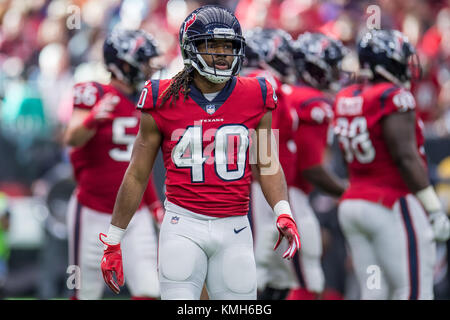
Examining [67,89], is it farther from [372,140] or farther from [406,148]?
[406,148]

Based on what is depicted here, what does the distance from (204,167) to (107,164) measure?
172 centimetres

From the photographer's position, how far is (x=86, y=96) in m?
5.61

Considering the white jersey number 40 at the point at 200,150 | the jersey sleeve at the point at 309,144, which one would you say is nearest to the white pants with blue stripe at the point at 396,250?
the jersey sleeve at the point at 309,144

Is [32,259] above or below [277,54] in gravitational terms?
below

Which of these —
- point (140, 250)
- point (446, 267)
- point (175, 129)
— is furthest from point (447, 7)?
point (175, 129)

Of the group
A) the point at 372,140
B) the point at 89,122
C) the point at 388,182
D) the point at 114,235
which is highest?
the point at 89,122

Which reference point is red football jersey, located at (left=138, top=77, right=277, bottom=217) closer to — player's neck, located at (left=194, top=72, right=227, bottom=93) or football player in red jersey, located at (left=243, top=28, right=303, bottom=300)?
player's neck, located at (left=194, top=72, right=227, bottom=93)

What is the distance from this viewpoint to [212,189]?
412cm

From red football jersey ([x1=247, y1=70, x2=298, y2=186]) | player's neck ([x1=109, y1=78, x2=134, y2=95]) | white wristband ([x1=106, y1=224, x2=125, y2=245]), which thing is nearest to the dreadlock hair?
white wristband ([x1=106, y1=224, x2=125, y2=245])

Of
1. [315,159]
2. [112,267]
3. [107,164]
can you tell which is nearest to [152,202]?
[107,164]

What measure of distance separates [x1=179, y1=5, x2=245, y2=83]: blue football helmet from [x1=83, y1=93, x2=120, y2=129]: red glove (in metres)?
1.41
